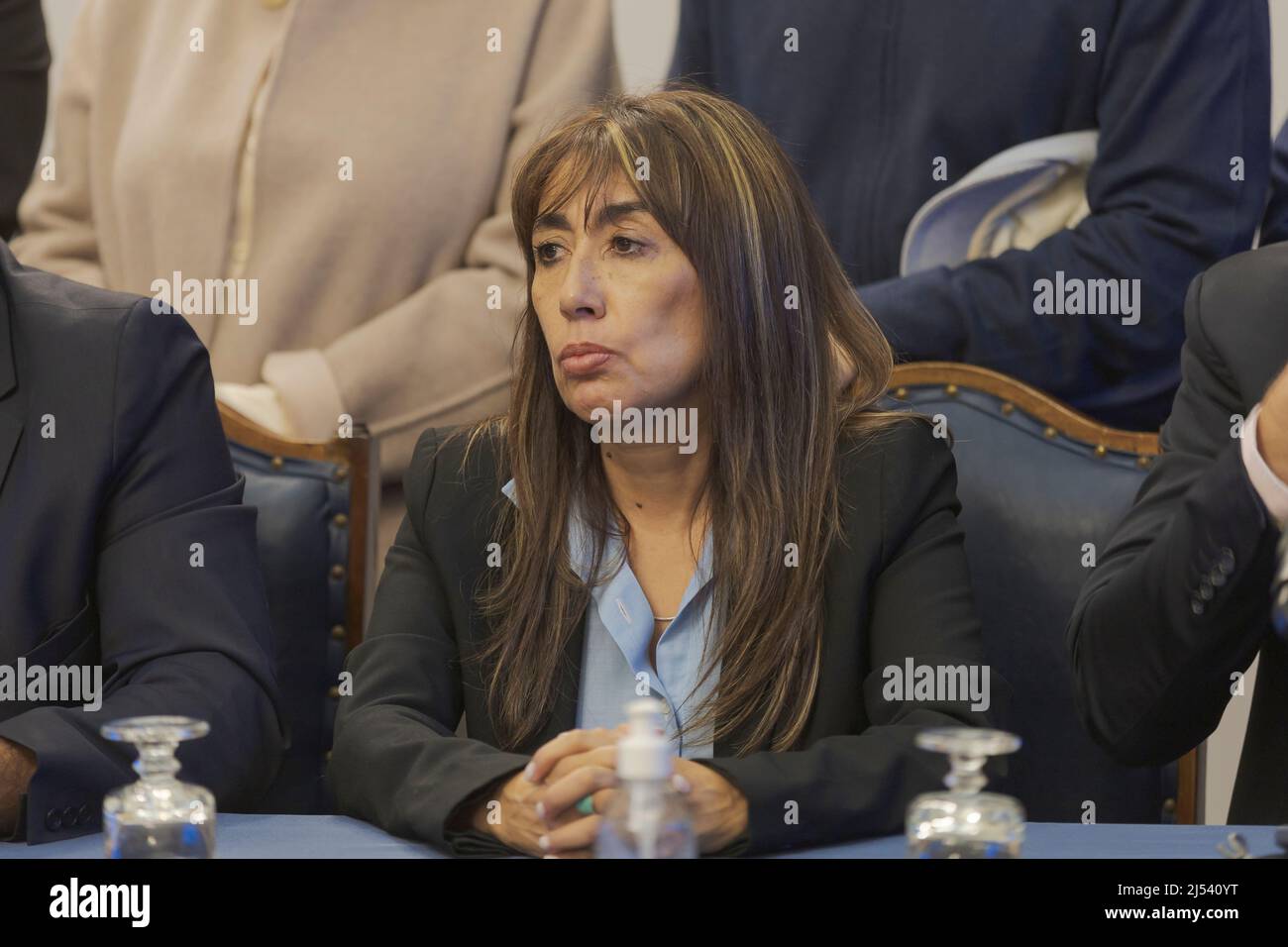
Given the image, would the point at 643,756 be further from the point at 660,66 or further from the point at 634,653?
the point at 660,66

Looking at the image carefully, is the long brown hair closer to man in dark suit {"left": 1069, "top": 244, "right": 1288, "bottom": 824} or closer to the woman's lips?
the woman's lips

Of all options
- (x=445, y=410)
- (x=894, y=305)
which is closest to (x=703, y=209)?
(x=894, y=305)

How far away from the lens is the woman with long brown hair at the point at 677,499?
1754 millimetres

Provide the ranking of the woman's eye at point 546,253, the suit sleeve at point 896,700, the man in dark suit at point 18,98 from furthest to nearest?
the man in dark suit at point 18,98
the woman's eye at point 546,253
the suit sleeve at point 896,700

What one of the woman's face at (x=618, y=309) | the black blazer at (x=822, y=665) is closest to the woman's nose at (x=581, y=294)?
the woman's face at (x=618, y=309)

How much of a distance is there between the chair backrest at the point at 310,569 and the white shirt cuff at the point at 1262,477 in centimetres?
122

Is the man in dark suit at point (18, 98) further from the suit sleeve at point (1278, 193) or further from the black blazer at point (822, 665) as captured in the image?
the suit sleeve at point (1278, 193)

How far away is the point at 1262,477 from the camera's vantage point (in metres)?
1.54

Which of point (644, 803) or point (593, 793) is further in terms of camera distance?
point (593, 793)

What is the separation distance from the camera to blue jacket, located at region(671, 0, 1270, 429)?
250cm

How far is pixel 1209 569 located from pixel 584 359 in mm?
749

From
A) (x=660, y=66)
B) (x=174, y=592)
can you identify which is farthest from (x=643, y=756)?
(x=660, y=66)

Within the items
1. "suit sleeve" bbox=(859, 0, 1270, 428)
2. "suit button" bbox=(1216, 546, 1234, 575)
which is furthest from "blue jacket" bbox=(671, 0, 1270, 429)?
"suit button" bbox=(1216, 546, 1234, 575)

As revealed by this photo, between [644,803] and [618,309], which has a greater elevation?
[618,309]
